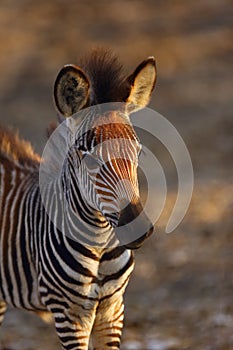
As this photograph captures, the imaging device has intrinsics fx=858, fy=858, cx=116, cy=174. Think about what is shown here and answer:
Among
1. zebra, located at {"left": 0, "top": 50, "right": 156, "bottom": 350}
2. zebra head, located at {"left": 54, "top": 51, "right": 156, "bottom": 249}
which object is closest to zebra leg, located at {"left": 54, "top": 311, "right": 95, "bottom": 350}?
zebra, located at {"left": 0, "top": 50, "right": 156, "bottom": 350}

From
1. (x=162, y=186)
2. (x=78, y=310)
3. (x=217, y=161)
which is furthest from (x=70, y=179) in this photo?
(x=217, y=161)

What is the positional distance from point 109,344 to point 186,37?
17824mm

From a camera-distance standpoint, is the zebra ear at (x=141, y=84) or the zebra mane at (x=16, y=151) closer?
the zebra ear at (x=141, y=84)

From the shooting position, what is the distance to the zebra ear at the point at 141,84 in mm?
5227

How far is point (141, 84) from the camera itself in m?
5.31

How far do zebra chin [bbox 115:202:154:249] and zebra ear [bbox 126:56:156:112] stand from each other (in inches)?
33.9

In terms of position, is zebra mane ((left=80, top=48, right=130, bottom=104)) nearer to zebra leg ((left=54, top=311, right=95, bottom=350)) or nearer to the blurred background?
the blurred background

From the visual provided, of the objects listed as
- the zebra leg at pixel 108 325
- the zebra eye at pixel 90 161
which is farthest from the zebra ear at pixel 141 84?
the zebra leg at pixel 108 325

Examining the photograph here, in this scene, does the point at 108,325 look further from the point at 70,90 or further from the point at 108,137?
the point at 70,90

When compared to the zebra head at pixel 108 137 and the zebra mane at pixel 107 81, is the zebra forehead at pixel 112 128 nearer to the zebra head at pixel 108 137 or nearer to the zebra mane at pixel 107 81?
the zebra head at pixel 108 137

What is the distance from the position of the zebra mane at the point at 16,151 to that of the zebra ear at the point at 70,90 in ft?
4.70

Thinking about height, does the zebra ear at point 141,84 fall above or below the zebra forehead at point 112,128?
above

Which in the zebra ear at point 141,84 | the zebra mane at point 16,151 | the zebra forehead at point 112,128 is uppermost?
the zebra mane at point 16,151

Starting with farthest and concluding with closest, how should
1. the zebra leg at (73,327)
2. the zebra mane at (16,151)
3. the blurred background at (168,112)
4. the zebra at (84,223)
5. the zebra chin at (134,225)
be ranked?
the blurred background at (168,112) → the zebra mane at (16,151) → the zebra leg at (73,327) → the zebra at (84,223) → the zebra chin at (134,225)
